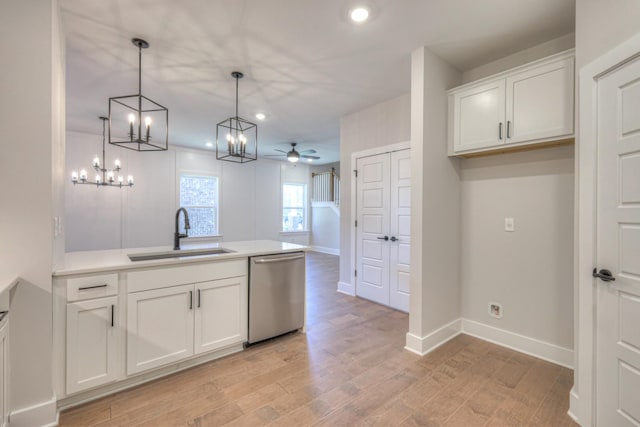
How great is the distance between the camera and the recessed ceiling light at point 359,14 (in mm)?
2037

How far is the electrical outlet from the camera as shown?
275 centimetres

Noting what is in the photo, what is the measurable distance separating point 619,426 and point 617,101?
1.75m

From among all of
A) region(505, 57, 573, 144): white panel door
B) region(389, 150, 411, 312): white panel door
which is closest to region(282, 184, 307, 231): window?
region(389, 150, 411, 312): white panel door

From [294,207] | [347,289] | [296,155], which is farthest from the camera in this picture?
[294,207]

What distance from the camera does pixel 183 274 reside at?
2240 millimetres

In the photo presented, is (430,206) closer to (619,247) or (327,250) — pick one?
(619,247)

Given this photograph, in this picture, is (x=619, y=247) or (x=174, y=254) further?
(x=174, y=254)

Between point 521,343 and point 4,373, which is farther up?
point 4,373

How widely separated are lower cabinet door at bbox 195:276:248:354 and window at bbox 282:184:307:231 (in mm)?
5761

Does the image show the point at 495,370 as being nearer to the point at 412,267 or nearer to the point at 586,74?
the point at 412,267

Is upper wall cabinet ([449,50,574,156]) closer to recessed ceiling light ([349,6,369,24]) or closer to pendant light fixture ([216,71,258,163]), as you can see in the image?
recessed ceiling light ([349,6,369,24])

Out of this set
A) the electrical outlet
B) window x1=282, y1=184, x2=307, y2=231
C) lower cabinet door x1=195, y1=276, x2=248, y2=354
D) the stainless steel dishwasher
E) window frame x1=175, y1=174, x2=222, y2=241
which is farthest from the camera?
window x1=282, y1=184, x2=307, y2=231

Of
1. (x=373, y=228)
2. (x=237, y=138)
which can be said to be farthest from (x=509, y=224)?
(x=237, y=138)

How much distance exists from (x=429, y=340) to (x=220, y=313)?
6.30 feet
